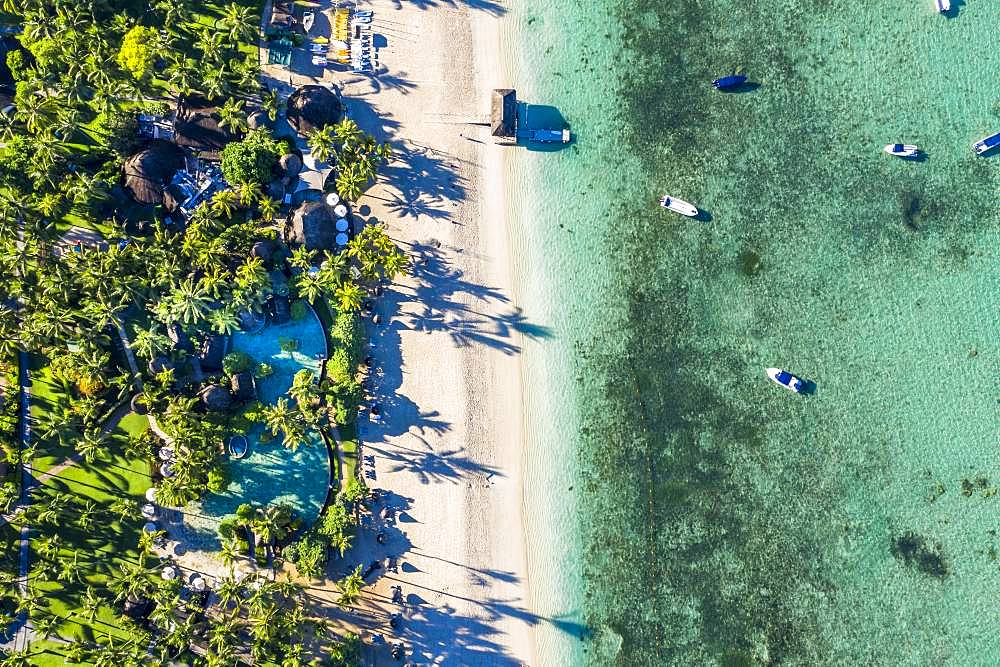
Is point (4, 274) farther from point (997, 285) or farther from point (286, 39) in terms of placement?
point (997, 285)

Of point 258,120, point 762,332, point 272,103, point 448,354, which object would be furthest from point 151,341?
point 762,332

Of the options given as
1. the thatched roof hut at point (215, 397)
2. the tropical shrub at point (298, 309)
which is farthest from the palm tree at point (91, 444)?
the tropical shrub at point (298, 309)

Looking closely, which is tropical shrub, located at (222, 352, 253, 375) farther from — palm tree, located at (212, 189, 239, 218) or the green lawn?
palm tree, located at (212, 189, 239, 218)

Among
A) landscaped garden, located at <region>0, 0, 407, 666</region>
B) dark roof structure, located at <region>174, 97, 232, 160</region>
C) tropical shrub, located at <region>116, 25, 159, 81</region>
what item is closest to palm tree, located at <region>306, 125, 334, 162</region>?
landscaped garden, located at <region>0, 0, 407, 666</region>

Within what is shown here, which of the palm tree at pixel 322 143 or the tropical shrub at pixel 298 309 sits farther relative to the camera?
the tropical shrub at pixel 298 309

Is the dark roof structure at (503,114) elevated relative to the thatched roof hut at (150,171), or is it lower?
elevated

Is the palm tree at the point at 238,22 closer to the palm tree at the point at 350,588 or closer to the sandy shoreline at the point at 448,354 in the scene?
the sandy shoreline at the point at 448,354
